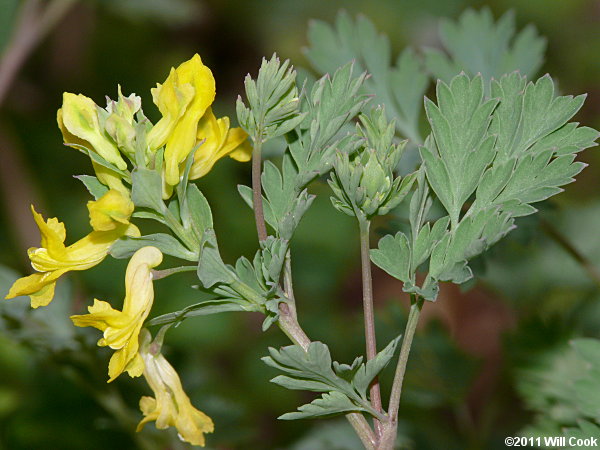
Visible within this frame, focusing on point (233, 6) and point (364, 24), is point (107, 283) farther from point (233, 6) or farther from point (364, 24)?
point (233, 6)

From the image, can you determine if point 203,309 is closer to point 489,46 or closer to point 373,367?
point 373,367

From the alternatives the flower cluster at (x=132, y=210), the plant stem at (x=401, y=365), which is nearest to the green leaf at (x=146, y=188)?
the flower cluster at (x=132, y=210)

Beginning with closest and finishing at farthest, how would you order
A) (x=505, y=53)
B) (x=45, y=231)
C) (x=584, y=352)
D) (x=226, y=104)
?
(x=45, y=231) → (x=584, y=352) → (x=505, y=53) → (x=226, y=104)

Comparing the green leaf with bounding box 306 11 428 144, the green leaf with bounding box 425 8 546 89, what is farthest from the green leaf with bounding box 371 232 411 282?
the green leaf with bounding box 425 8 546 89

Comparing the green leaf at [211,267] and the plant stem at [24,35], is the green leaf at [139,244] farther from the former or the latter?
the plant stem at [24,35]

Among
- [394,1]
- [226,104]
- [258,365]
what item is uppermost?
[394,1]

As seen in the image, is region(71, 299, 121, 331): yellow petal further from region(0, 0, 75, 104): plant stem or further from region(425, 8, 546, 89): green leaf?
region(0, 0, 75, 104): plant stem

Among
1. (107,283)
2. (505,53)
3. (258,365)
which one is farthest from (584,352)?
(107,283)
